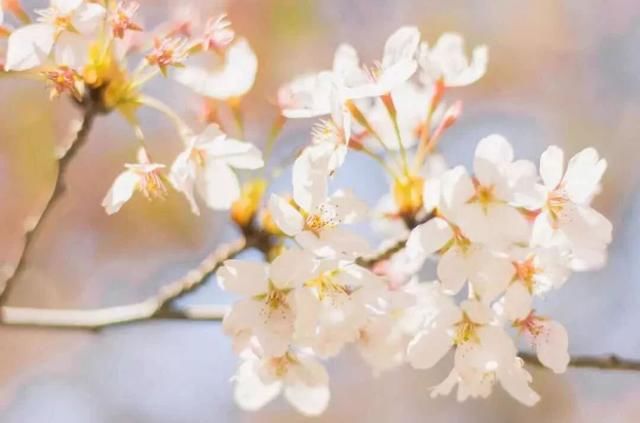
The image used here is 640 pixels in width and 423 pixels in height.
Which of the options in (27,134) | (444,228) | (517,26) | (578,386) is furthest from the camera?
(517,26)

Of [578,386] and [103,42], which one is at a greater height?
[103,42]

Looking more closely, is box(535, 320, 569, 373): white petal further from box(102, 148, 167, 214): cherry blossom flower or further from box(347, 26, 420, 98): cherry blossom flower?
box(102, 148, 167, 214): cherry blossom flower

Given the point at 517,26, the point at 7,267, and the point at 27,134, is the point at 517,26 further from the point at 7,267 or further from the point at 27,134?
the point at 7,267

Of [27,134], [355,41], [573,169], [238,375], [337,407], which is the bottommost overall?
[337,407]

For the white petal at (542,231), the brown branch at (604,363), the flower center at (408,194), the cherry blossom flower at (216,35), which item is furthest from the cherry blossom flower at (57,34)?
the brown branch at (604,363)

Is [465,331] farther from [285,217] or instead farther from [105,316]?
[105,316]

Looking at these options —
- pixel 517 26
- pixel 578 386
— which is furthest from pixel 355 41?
pixel 578 386

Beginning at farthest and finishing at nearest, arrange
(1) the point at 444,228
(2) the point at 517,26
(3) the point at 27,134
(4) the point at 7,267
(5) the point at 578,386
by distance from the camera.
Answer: (2) the point at 517,26 → (5) the point at 578,386 → (3) the point at 27,134 → (4) the point at 7,267 → (1) the point at 444,228

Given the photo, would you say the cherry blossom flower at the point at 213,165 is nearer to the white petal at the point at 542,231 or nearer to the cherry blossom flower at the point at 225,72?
the cherry blossom flower at the point at 225,72

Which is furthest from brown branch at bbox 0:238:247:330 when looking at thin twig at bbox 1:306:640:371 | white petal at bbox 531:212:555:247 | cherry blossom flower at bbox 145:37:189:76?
white petal at bbox 531:212:555:247
